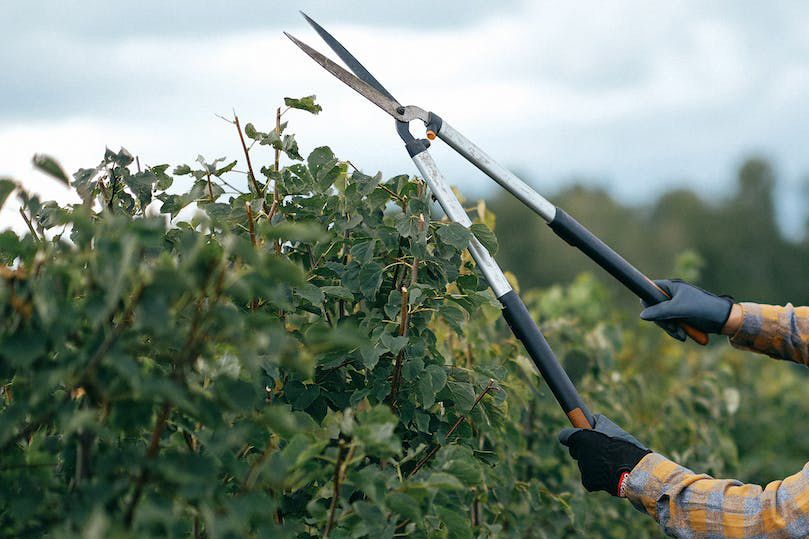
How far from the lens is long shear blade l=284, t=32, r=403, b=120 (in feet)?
8.08

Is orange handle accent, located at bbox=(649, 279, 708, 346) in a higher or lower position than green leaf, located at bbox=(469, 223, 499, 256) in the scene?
lower

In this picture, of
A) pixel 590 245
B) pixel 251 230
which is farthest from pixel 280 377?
pixel 590 245

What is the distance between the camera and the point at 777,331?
2.92m

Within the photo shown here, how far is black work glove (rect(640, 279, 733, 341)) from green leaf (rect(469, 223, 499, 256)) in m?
0.72

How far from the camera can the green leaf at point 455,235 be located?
2.11 m

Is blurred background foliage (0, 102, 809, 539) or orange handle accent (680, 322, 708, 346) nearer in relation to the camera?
blurred background foliage (0, 102, 809, 539)

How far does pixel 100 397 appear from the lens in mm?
1298

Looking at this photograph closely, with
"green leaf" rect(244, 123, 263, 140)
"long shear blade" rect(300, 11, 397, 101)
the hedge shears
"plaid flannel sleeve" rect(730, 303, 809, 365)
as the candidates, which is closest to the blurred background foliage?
"green leaf" rect(244, 123, 263, 140)

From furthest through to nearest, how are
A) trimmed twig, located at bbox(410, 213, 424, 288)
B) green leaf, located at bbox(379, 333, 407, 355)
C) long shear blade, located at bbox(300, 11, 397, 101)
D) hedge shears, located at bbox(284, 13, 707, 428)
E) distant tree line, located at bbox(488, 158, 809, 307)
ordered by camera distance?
distant tree line, located at bbox(488, 158, 809, 307) → long shear blade, located at bbox(300, 11, 397, 101) → hedge shears, located at bbox(284, 13, 707, 428) → trimmed twig, located at bbox(410, 213, 424, 288) → green leaf, located at bbox(379, 333, 407, 355)

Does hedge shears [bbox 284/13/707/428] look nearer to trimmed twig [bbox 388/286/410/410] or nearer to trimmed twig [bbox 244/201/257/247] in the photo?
trimmed twig [bbox 388/286/410/410]

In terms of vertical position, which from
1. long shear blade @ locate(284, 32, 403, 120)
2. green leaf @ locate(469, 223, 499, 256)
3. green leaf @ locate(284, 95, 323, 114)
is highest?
long shear blade @ locate(284, 32, 403, 120)

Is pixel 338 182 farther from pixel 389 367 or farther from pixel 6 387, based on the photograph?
pixel 6 387

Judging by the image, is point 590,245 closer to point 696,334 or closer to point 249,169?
point 696,334

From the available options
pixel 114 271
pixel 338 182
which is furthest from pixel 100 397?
pixel 338 182
